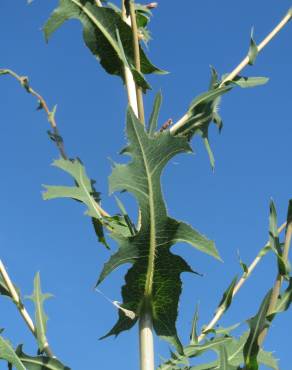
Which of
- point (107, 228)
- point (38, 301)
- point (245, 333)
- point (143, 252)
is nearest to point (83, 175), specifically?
point (107, 228)

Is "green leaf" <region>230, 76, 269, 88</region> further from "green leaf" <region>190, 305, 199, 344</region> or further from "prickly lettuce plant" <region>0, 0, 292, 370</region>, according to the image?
"green leaf" <region>190, 305, 199, 344</region>

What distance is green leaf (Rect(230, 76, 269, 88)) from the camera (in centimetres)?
230

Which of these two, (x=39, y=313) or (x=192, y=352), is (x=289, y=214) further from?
(x=39, y=313)

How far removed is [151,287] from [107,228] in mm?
243

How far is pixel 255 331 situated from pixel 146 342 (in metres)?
0.70

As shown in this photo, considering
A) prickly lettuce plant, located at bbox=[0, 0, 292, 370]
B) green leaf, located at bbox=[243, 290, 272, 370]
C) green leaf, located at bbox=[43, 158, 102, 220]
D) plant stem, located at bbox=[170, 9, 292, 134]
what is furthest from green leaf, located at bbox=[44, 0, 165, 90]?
green leaf, located at bbox=[243, 290, 272, 370]

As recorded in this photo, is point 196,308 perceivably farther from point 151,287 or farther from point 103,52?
point 103,52

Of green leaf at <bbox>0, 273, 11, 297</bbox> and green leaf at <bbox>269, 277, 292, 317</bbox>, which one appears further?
green leaf at <bbox>0, 273, 11, 297</bbox>

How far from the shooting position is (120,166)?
1.88 metres

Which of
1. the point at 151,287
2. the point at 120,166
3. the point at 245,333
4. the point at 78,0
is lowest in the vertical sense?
the point at 245,333

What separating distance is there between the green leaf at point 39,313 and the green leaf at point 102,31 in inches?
33.8

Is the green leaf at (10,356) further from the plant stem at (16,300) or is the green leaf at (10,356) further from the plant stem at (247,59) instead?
the plant stem at (247,59)

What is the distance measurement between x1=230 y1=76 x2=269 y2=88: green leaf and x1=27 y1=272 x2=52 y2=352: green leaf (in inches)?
41.2

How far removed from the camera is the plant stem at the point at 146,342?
1919 mm
